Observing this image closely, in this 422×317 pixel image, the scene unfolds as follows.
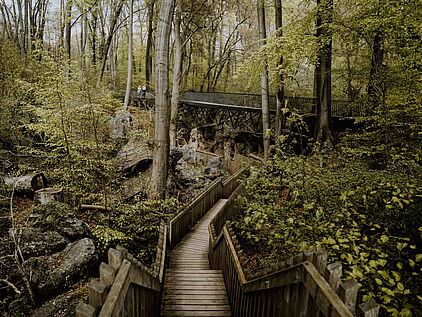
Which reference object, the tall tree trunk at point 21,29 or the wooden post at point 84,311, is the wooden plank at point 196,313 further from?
the tall tree trunk at point 21,29

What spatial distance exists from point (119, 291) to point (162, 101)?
6242mm

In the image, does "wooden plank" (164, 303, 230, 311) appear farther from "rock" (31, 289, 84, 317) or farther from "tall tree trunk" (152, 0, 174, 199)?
"tall tree trunk" (152, 0, 174, 199)

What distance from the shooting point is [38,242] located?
513 centimetres

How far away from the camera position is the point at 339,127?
48.0ft

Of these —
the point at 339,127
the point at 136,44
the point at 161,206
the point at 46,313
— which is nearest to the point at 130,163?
the point at 161,206

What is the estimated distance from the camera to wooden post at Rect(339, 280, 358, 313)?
151 cm

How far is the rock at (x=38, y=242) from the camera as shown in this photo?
16.3 feet

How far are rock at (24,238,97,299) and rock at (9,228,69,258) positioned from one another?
21cm

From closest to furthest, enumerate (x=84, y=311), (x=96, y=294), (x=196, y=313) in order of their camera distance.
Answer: (x=84, y=311) → (x=96, y=294) → (x=196, y=313)

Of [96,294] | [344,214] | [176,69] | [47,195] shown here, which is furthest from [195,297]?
[176,69]

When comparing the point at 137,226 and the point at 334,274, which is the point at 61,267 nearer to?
the point at 137,226

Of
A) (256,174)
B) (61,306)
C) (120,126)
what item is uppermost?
(120,126)

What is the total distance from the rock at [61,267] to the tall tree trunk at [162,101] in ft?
8.51

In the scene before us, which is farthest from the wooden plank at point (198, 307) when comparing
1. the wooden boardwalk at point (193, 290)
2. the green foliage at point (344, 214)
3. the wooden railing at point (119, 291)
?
the green foliage at point (344, 214)
